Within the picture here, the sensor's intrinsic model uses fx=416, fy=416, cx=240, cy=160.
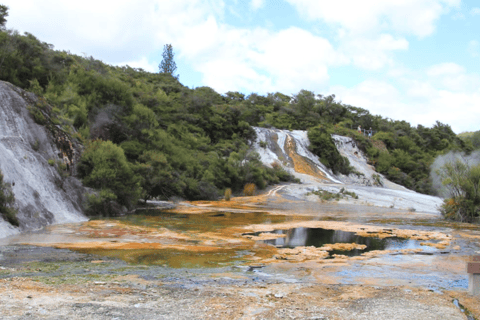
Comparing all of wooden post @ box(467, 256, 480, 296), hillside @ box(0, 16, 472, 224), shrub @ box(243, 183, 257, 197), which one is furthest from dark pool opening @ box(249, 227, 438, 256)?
shrub @ box(243, 183, 257, 197)

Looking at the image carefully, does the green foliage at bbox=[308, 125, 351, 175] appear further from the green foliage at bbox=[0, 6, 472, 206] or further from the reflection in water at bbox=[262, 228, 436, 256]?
the reflection in water at bbox=[262, 228, 436, 256]

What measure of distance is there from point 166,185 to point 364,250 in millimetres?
19297

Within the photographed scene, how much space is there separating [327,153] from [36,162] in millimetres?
40211

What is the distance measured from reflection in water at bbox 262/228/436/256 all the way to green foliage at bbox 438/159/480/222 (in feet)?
29.8

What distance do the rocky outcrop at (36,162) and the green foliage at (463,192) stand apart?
18.4 m

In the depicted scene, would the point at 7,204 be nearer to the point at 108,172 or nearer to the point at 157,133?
the point at 108,172

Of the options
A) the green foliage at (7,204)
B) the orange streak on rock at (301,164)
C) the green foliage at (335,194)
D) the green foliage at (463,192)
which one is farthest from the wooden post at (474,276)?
the orange streak on rock at (301,164)

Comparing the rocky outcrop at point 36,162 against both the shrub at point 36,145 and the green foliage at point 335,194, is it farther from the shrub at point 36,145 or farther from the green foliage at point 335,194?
the green foliage at point 335,194

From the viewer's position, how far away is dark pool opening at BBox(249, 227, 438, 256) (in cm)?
1263

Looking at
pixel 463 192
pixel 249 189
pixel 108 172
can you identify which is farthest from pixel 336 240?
pixel 249 189

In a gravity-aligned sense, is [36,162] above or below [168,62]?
below

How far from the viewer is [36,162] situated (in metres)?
17.8

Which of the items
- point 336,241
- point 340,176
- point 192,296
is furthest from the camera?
point 340,176

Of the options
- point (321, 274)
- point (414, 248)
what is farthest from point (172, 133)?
point (321, 274)
